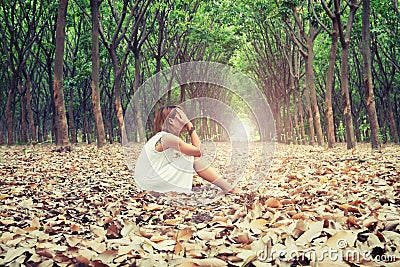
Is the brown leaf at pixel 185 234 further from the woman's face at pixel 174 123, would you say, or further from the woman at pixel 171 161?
the woman's face at pixel 174 123

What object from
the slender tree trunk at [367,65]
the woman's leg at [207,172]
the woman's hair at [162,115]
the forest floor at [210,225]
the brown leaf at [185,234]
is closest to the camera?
the forest floor at [210,225]

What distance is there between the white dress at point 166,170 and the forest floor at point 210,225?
197 millimetres

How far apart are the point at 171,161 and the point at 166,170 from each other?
0.42ft

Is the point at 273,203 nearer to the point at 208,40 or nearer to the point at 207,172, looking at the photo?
the point at 207,172

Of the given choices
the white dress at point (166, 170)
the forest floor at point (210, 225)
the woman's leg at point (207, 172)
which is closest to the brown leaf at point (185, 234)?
the forest floor at point (210, 225)

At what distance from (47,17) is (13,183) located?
13597mm

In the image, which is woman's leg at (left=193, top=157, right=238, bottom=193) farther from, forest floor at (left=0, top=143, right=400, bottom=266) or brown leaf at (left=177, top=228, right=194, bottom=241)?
brown leaf at (left=177, top=228, right=194, bottom=241)

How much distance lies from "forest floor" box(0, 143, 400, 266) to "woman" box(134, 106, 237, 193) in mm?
212

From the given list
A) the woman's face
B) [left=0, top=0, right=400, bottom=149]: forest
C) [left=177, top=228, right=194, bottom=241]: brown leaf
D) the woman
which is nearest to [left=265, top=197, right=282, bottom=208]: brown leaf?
the woman

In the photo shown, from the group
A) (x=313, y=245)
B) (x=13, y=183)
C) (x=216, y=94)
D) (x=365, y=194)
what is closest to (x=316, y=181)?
(x=365, y=194)

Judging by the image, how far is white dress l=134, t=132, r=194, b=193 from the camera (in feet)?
16.0

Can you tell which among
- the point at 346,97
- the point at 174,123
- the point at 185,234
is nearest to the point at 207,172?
the point at 174,123

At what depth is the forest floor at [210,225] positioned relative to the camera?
2.42 metres

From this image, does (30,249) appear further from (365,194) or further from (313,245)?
(365,194)
